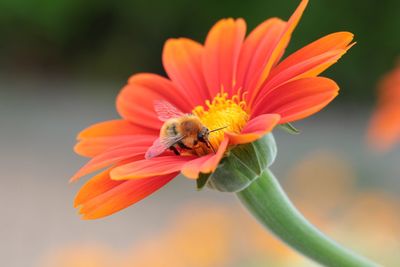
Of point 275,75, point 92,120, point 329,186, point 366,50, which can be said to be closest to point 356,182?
point 329,186

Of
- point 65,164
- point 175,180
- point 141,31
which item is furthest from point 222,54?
point 141,31

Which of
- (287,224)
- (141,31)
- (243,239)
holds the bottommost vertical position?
(287,224)

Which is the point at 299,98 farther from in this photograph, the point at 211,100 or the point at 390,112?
the point at 390,112

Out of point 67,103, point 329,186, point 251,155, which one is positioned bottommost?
point 251,155

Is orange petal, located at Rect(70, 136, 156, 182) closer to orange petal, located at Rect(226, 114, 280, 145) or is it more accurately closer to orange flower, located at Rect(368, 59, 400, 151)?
orange petal, located at Rect(226, 114, 280, 145)

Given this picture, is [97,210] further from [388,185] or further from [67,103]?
[67,103]
